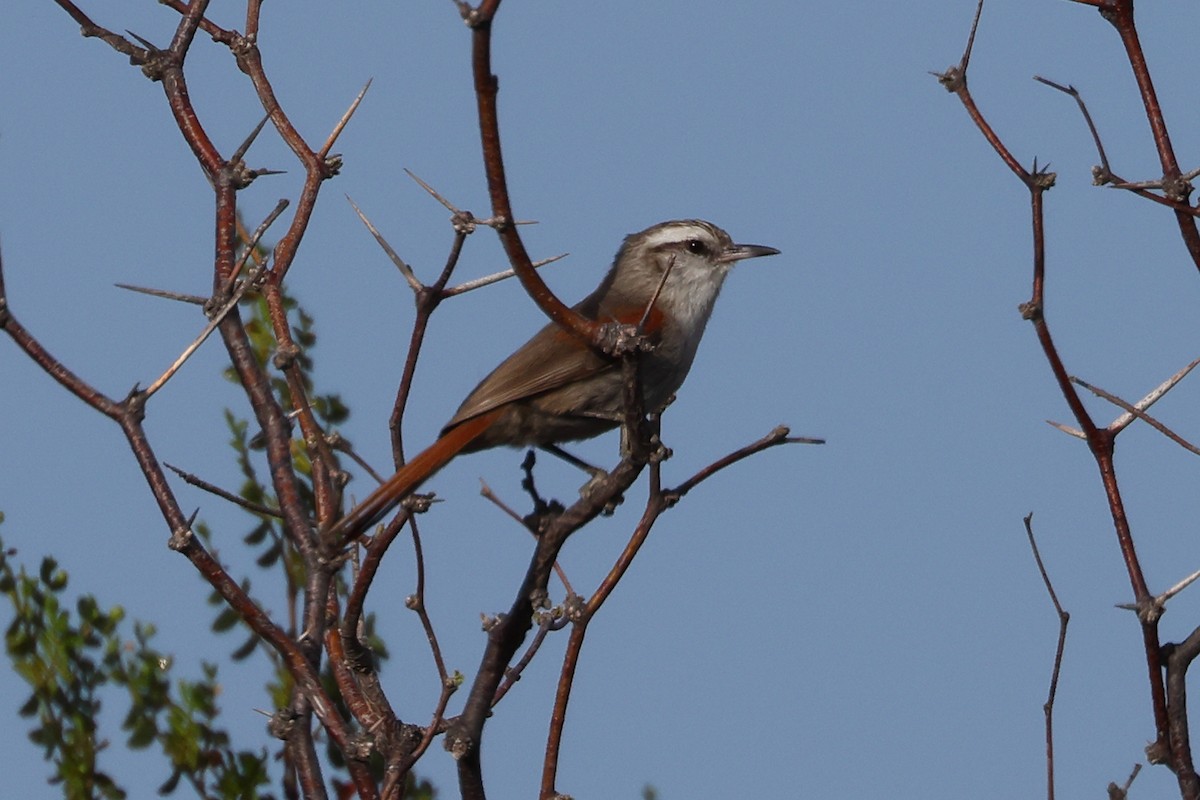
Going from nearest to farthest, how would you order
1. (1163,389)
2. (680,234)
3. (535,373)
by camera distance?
(1163,389) → (535,373) → (680,234)

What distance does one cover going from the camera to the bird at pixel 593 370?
222 inches

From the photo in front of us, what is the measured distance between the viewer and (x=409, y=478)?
462cm

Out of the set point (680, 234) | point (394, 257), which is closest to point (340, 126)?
point (394, 257)

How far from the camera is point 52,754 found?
470 cm

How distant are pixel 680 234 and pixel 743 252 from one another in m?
0.30

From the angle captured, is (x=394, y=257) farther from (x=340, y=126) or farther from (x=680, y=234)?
(x=680, y=234)

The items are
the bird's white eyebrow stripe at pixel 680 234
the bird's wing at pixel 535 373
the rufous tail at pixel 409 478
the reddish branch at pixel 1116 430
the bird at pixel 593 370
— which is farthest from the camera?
the bird's white eyebrow stripe at pixel 680 234

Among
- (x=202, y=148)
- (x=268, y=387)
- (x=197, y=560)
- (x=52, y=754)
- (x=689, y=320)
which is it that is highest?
(x=689, y=320)

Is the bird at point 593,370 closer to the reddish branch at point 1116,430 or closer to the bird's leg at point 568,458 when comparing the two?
the bird's leg at point 568,458

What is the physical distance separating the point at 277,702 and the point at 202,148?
1.79m

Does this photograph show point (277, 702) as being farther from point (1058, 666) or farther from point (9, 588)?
point (1058, 666)

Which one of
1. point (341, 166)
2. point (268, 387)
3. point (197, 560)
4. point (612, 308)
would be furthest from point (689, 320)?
point (197, 560)

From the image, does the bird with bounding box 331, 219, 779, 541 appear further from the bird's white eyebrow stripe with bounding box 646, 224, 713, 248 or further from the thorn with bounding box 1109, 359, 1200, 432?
the thorn with bounding box 1109, 359, 1200, 432

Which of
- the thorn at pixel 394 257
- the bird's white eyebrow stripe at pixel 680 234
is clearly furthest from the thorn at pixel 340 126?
the bird's white eyebrow stripe at pixel 680 234
